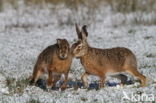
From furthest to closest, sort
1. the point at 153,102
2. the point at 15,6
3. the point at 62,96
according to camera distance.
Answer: the point at 15,6 < the point at 62,96 < the point at 153,102

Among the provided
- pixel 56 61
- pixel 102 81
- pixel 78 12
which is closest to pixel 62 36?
pixel 78 12

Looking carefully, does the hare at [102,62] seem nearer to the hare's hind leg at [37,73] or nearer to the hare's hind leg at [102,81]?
the hare's hind leg at [102,81]

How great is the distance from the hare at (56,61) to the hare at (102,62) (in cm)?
32

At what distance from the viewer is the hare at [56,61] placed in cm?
860

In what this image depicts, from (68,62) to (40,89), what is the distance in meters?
0.88

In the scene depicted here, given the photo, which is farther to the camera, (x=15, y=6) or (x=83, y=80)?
(x=15, y=6)

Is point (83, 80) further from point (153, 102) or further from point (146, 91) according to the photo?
point (153, 102)

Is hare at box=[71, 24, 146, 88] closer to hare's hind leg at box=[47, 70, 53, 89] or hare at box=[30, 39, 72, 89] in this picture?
hare at box=[30, 39, 72, 89]

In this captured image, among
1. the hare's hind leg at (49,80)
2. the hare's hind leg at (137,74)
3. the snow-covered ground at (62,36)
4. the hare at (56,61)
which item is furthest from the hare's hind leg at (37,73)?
the hare's hind leg at (137,74)

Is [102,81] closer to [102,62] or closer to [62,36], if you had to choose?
Result: [102,62]

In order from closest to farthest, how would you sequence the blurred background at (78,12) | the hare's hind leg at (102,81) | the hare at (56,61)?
the hare at (56,61) → the hare's hind leg at (102,81) → the blurred background at (78,12)

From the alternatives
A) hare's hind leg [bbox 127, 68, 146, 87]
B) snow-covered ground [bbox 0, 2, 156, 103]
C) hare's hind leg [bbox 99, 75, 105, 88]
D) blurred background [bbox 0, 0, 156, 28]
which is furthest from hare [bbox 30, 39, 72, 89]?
blurred background [bbox 0, 0, 156, 28]

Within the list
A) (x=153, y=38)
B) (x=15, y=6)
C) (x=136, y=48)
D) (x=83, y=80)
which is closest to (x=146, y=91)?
(x=83, y=80)

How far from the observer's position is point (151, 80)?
9508 millimetres
